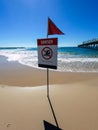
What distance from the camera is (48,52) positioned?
407 centimetres

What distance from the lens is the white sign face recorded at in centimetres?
394

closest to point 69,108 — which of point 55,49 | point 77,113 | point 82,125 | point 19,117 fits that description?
point 77,113

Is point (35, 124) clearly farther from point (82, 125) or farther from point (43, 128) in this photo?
point (82, 125)

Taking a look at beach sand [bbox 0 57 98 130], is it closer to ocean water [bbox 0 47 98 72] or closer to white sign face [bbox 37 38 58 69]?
white sign face [bbox 37 38 58 69]

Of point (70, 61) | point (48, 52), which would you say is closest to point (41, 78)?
point (48, 52)

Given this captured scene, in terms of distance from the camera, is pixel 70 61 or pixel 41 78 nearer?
pixel 41 78

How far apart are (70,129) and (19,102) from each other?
6.10ft

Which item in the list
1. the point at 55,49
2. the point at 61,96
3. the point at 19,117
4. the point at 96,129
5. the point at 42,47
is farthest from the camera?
the point at 61,96

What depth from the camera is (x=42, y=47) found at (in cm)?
419

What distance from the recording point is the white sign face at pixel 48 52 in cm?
394

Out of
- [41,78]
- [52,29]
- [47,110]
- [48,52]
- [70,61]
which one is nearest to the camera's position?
[47,110]

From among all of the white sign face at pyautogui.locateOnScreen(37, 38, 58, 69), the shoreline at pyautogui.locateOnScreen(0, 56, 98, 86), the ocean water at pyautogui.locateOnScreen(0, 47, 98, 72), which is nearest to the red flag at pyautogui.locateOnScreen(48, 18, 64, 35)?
the white sign face at pyautogui.locateOnScreen(37, 38, 58, 69)

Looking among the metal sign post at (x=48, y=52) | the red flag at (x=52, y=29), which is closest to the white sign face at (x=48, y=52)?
the metal sign post at (x=48, y=52)

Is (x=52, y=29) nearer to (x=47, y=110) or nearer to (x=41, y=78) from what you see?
(x=47, y=110)
